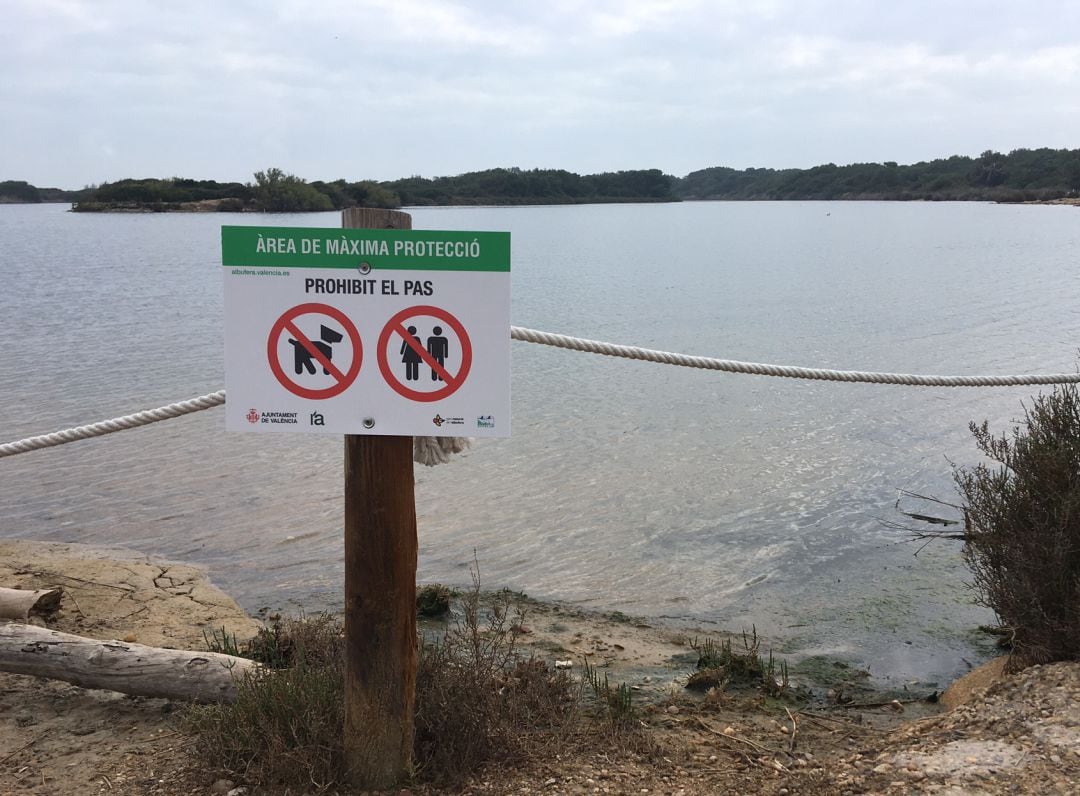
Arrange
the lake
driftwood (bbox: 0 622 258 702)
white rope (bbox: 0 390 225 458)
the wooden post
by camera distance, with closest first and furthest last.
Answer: the wooden post, white rope (bbox: 0 390 225 458), driftwood (bbox: 0 622 258 702), the lake

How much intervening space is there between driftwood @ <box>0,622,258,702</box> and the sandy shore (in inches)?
4.8

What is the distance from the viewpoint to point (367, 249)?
2.86 m

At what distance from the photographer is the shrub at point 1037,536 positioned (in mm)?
4301

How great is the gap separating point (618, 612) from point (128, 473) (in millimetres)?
6294

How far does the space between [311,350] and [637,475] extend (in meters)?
7.43

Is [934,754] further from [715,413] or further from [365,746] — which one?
[715,413]

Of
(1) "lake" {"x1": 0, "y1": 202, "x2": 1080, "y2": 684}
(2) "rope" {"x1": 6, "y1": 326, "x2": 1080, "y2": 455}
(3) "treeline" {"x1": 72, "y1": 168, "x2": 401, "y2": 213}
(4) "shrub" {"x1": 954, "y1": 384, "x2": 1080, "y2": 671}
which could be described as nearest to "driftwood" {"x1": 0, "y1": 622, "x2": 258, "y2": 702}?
(2) "rope" {"x1": 6, "y1": 326, "x2": 1080, "y2": 455}

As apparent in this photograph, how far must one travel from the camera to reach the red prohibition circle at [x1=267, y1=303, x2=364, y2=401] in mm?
2902

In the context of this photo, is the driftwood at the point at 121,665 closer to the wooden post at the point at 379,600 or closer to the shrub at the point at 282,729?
the shrub at the point at 282,729

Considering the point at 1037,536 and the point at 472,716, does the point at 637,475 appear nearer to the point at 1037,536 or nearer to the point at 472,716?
the point at 1037,536

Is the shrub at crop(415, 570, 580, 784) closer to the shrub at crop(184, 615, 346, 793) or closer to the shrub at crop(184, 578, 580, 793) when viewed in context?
the shrub at crop(184, 578, 580, 793)

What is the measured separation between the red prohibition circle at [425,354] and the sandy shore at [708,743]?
1396 millimetres

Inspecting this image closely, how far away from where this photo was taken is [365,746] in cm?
313

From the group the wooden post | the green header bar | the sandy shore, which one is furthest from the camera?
the sandy shore
